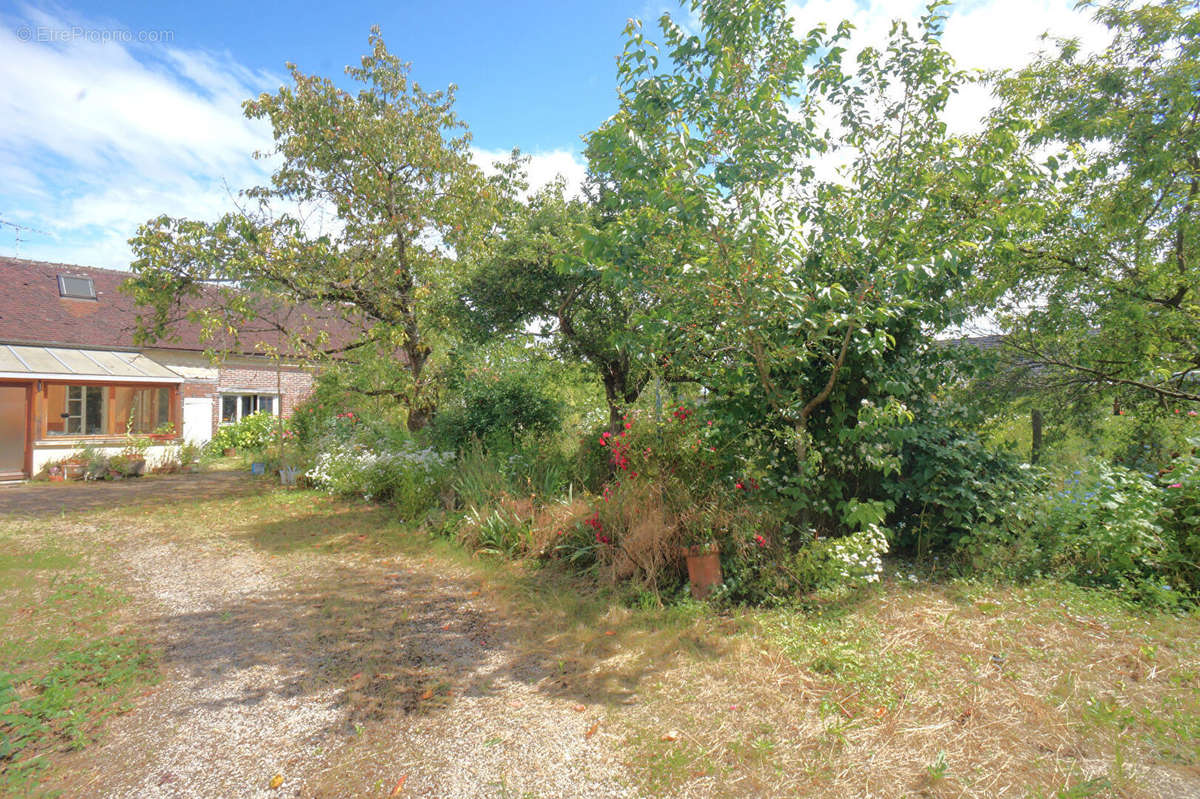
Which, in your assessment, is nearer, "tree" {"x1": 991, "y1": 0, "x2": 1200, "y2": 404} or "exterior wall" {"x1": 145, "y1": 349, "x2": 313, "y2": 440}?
"tree" {"x1": 991, "y1": 0, "x2": 1200, "y2": 404}

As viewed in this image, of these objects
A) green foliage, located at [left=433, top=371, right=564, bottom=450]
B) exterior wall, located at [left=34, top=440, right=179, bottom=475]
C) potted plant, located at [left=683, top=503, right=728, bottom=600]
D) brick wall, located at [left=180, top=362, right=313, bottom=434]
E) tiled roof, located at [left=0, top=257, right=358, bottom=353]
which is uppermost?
tiled roof, located at [left=0, top=257, right=358, bottom=353]

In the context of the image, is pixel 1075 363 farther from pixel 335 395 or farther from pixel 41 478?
pixel 41 478

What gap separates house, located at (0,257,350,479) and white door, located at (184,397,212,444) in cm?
3

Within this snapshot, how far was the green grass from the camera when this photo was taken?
3123 millimetres

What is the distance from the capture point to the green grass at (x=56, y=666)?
312 cm

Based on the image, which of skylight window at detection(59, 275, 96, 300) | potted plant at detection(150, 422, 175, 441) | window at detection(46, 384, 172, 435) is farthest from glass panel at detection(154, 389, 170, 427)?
skylight window at detection(59, 275, 96, 300)

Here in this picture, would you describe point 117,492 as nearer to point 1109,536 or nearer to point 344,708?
point 344,708

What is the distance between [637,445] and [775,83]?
366 centimetres

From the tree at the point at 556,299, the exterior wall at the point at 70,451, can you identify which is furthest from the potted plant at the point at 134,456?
the tree at the point at 556,299

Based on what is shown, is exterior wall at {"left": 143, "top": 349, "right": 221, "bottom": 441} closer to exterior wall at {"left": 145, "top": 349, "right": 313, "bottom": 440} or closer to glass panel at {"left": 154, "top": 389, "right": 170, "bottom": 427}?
exterior wall at {"left": 145, "top": 349, "right": 313, "bottom": 440}

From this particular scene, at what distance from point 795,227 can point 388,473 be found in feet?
23.9

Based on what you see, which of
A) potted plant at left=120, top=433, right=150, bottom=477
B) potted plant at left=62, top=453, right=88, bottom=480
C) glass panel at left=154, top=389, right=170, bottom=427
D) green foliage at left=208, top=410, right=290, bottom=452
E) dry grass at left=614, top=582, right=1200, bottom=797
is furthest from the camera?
green foliage at left=208, top=410, right=290, bottom=452

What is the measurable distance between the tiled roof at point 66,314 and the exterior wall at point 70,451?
260 centimetres

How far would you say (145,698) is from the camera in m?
3.64
